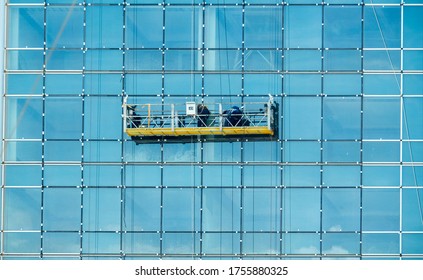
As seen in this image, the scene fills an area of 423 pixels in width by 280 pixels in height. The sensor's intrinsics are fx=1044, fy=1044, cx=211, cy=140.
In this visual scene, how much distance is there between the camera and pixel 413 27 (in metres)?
36.7

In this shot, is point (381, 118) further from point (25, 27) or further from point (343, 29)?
point (25, 27)

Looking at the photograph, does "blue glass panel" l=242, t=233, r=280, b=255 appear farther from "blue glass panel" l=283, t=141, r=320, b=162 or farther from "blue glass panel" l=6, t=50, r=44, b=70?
"blue glass panel" l=6, t=50, r=44, b=70

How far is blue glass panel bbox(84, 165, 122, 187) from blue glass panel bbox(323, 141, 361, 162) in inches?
289

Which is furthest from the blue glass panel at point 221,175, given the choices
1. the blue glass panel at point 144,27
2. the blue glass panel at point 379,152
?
the blue glass panel at point 144,27

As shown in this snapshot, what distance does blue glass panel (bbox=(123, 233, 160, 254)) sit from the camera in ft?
121

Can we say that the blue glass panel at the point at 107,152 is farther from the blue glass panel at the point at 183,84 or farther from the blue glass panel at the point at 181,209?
the blue glass panel at the point at 183,84

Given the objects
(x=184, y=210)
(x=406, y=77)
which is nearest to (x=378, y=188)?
(x=406, y=77)

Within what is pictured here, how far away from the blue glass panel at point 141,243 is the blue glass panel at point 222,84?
5.49m

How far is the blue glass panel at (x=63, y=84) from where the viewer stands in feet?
122

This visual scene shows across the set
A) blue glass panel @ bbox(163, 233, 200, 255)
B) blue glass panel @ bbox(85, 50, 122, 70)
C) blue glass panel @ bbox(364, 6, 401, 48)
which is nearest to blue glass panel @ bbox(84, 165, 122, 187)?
blue glass panel @ bbox(163, 233, 200, 255)

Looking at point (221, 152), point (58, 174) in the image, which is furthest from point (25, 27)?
point (221, 152)

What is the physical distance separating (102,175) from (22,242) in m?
3.72

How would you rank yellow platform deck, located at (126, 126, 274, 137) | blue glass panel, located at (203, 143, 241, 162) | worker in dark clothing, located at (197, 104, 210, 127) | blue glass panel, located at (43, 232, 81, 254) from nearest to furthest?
yellow platform deck, located at (126, 126, 274, 137) → worker in dark clothing, located at (197, 104, 210, 127) → blue glass panel, located at (203, 143, 241, 162) → blue glass panel, located at (43, 232, 81, 254)

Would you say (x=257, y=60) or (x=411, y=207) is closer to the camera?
(x=411, y=207)
